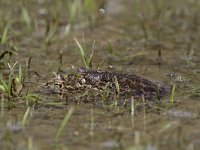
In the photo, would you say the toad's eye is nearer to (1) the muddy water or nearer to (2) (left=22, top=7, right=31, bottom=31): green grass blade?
(1) the muddy water

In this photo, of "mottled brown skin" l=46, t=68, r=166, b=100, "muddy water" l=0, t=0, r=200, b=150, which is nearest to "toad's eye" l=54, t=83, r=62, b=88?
"mottled brown skin" l=46, t=68, r=166, b=100

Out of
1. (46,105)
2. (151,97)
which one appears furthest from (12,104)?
(151,97)

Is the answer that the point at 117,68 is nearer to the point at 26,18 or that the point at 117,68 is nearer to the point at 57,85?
the point at 57,85

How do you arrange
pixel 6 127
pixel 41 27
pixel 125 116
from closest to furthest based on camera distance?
pixel 6 127, pixel 125 116, pixel 41 27

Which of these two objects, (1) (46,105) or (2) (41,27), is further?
(2) (41,27)

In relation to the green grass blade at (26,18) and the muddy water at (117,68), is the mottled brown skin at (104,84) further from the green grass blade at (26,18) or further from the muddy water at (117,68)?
the green grass blade at (26,18)

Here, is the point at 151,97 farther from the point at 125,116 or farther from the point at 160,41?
the point at 160,41
